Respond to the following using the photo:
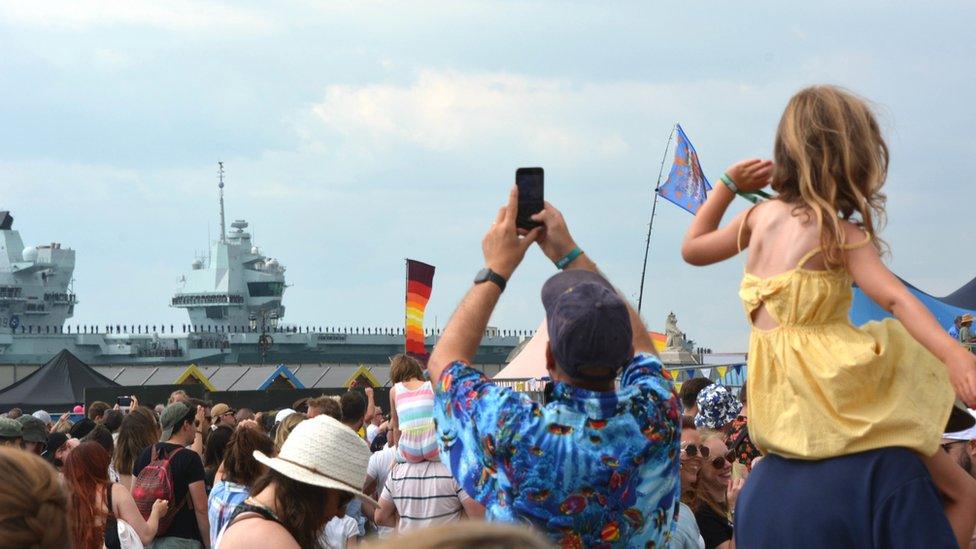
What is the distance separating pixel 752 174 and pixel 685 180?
45.0ft

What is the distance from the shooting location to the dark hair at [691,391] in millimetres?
8781

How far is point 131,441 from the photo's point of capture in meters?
8.76

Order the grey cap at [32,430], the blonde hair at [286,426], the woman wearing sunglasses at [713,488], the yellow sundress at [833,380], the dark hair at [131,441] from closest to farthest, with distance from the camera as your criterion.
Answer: the yellow sundress at [833,380] < the woman wearing sunglasses at [713,488] < the blonde hair at [286,426] < the dark hair at [131,441] < the grey cap at [32,430]

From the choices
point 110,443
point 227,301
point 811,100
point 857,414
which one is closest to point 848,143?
point 811,100

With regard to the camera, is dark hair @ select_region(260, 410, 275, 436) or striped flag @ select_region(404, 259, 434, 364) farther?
striped flag @ select_region(404, 259, 434, 364)

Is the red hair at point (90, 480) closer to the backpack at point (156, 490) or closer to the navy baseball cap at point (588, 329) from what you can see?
the backpack at point (156, 490)

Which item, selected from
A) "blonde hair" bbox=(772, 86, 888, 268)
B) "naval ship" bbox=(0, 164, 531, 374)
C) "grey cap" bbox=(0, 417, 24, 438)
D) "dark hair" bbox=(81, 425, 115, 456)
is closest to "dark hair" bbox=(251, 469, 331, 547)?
"blonde hair" bbox=(772, 86, 888, 268)

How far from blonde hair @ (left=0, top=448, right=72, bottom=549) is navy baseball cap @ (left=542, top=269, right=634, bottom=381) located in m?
1.18

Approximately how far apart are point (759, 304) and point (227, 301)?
3589 inches

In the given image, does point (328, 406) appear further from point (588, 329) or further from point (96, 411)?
point (588, 329)

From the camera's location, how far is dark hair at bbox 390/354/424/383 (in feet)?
27.5

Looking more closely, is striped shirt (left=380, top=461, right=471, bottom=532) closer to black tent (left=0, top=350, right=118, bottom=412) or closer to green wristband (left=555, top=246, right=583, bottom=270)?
green wristband (left=555, top=246, right=583, bottom=270)

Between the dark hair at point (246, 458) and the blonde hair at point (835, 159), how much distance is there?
4358 mm

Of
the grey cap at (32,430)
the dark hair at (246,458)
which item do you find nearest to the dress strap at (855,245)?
the dark hair at (246,458)
